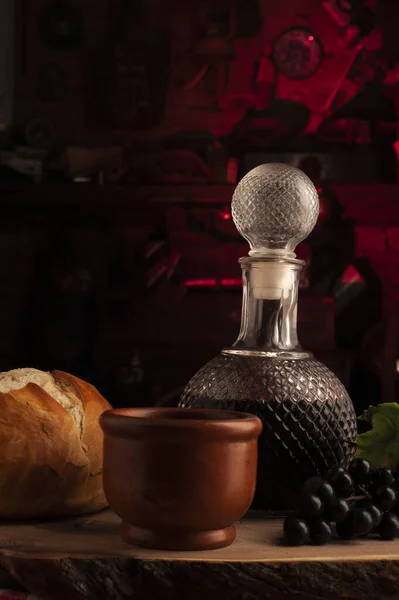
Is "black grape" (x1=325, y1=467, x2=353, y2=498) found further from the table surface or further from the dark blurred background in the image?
the dark blurred background

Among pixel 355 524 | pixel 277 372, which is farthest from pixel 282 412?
pixel 355 524

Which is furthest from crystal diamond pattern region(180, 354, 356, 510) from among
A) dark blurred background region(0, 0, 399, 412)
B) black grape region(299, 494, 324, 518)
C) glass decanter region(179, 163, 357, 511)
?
dark blurred background region(0, 0, 399, 412)

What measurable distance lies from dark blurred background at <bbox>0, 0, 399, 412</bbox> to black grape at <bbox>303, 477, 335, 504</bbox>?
0.95 metres

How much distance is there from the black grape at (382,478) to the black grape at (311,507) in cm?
9

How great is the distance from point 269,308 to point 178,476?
287 millimetres

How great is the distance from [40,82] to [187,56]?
0.96ft

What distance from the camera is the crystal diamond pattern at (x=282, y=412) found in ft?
2.89

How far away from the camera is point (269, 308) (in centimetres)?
94

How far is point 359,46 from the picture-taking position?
176 centimetres

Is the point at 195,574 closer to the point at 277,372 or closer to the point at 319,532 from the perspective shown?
the point at 319,532

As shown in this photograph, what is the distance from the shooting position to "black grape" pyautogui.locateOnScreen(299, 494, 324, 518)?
0.77 metres

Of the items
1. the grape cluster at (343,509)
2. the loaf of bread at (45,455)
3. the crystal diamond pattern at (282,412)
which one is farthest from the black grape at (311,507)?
the loaf of bread at (45,455)

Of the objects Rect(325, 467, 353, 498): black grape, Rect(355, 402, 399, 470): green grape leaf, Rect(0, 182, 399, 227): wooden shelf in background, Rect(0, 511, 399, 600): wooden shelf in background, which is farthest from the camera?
Rect(0, 182, 399, 227): wooden shelf in background

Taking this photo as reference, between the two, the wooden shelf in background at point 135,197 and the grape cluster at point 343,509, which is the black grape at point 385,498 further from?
the wooden shelf in background at point 135,197
